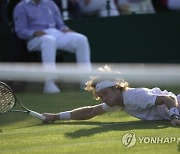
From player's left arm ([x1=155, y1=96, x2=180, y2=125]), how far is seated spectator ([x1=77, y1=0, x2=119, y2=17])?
253 inches

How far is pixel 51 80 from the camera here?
38.1 ft

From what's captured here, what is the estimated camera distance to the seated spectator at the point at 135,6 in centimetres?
1445

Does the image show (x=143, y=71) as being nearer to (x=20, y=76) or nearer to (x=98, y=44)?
(x=98, y=44)

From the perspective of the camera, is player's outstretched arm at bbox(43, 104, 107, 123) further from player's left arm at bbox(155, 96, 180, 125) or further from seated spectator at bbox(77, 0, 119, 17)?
seated spectator at bbox(77, 0, 119, 17)

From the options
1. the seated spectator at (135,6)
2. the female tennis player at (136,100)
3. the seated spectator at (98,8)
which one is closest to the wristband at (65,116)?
the female tennis player at (136,100)

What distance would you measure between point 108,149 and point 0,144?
1.15 meters

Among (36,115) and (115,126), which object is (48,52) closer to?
(36,115)

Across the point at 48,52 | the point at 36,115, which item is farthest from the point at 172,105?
the point at 48,52

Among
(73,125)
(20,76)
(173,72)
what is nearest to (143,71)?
(173,72)

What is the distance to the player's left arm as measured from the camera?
7375 millimetres

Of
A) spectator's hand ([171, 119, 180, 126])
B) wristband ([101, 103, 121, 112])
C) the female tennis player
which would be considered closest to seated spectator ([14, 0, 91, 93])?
wristband ([101, 103, 121, 112])

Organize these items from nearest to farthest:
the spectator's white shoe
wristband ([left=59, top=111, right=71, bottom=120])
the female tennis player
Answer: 1. the female tennis player
2. wristband ([left=59, top=111, right=71, bottom=120])
3. the spectator's white shoe

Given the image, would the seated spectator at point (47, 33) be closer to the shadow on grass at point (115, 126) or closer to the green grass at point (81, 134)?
the green grass at point (81, 134)

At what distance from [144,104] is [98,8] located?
6.65 m
